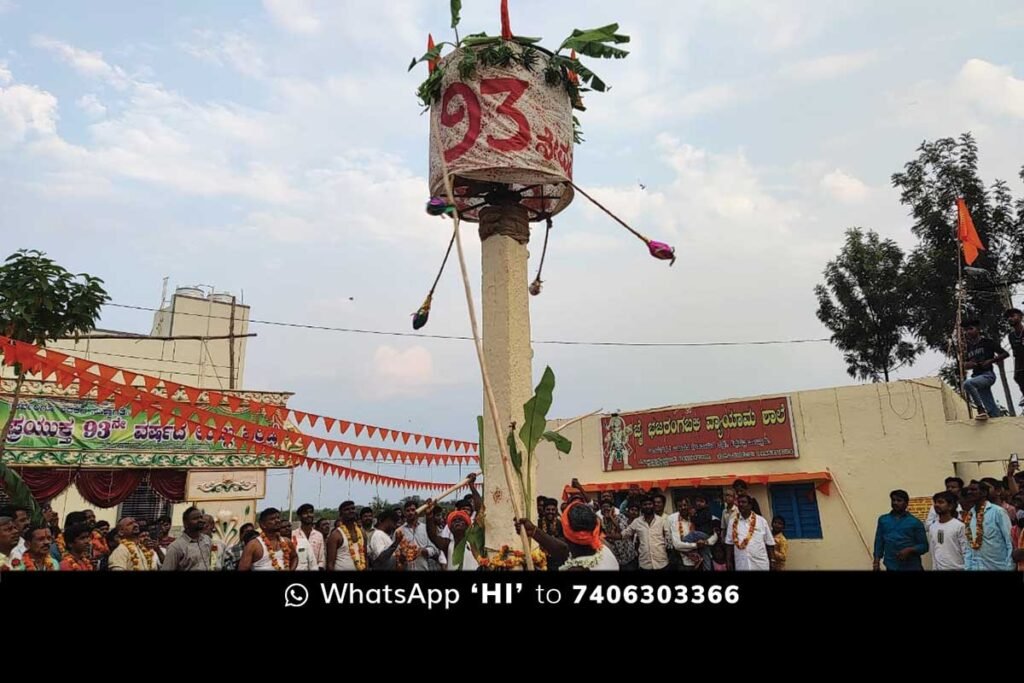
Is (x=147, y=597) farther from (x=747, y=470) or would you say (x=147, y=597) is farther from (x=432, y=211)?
(x=747, y=470)

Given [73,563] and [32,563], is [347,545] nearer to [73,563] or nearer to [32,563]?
[73,563]

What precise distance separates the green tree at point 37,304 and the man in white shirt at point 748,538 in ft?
26.0

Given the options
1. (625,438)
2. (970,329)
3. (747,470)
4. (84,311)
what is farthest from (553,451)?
(84,311)

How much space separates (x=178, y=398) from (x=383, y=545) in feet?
32.0

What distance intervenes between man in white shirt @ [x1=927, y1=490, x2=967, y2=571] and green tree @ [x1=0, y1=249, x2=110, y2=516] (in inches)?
378

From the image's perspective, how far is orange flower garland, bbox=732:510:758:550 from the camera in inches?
257

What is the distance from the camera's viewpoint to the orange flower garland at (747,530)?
6527 millimetres

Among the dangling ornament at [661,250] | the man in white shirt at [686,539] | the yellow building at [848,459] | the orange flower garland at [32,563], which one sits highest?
the dangling ornament at [661,250]

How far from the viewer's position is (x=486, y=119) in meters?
4.71

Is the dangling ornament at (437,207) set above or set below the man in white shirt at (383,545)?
above

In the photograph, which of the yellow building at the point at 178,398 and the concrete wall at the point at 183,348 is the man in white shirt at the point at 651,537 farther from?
the concrete wall at the point at 183,348

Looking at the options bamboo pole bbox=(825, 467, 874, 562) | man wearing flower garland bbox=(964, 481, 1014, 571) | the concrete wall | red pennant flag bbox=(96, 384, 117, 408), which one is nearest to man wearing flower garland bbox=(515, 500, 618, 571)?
man wearing flower garland bbox=(964, 481, 1014, 571)

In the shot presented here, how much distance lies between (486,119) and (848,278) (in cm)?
1826

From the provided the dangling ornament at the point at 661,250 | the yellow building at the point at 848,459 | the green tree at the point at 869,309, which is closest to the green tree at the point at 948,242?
the green tree at the point at 869,309
